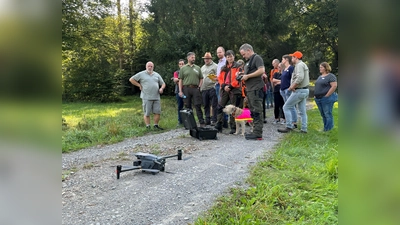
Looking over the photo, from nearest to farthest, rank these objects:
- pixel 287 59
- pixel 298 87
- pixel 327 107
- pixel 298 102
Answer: pixel 327 107
pixel 298 87
pixel 298 102
pixel 287 59

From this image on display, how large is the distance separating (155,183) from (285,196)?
1.61 m

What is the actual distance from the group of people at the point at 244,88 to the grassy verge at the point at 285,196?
2.03 m

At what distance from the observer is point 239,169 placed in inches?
177

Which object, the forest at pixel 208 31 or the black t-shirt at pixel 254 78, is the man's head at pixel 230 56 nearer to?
the black t-shirt at pixel 254 78

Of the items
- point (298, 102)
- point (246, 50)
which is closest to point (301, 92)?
point (298, 102)

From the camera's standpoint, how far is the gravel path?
3031 mm

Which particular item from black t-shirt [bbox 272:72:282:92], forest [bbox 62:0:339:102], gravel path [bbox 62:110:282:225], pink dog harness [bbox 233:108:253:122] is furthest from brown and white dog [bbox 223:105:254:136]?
forest [bbox 62:0:339:102]

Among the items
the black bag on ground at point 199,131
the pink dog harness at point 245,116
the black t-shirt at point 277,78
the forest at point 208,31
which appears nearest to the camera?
the black bag on ground at point 199,131

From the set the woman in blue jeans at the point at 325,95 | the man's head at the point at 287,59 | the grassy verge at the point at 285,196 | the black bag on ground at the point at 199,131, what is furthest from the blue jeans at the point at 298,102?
the grassy verge at the point at 285,196

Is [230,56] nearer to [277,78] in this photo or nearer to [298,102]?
[298,102]

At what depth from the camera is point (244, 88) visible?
293 inches

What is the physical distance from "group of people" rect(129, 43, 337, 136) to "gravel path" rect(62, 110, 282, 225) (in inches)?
49.2

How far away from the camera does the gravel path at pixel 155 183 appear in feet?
9.95
